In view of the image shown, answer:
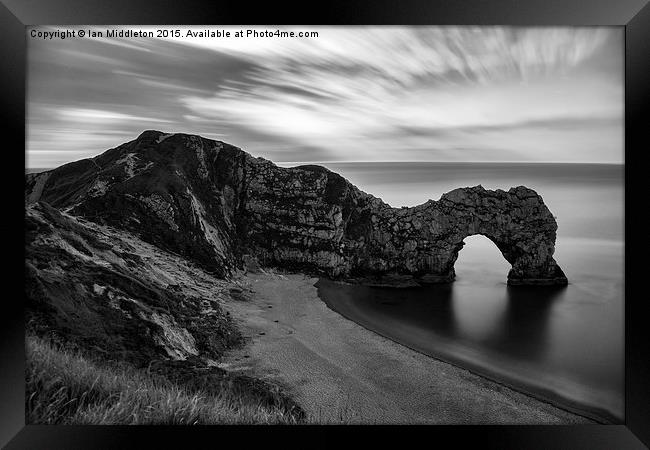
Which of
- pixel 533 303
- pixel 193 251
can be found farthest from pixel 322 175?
pixel 533 303

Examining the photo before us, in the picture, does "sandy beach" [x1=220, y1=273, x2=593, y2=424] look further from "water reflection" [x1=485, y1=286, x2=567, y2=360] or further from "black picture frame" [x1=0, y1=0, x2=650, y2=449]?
"water reflection" [x1=485, y1=286, x2=567, y2=360]

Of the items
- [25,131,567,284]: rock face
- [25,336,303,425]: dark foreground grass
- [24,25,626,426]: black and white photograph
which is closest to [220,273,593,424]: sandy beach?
[24,25,626,426]: black and white photograph

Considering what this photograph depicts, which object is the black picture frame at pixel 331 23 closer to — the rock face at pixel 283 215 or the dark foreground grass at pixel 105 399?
the dark foreground grass at pixel 105 399

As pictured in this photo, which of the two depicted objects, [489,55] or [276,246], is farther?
[276,246]

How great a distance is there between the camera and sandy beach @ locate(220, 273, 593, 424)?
18.0 feet

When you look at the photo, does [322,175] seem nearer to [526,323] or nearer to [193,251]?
[193,251]

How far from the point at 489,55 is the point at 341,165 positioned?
301 centimetres

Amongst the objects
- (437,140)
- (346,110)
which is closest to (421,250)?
(437,140)

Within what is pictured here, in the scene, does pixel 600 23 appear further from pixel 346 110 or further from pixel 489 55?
pixel 346 110

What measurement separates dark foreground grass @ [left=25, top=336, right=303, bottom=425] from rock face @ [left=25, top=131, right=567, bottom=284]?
348 cm

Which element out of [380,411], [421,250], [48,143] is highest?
[48,143]

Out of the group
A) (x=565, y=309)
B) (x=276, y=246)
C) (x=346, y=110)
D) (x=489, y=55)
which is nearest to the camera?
(x=489, y=55)

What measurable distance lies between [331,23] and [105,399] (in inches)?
214
